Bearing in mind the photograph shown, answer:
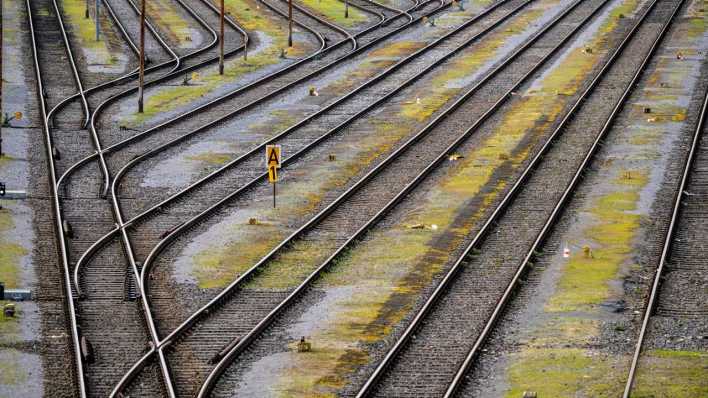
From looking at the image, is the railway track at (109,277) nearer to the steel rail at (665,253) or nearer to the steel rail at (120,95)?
the steel rail at (120,95)

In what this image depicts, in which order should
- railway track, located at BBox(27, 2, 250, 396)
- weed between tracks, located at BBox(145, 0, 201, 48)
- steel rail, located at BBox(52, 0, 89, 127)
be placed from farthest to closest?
weed between tracks, located at BBox(145, 0, 201, 48) < steel rail, located at BBox(52, 0, 89, 127) < railway track, located at BBox(27, 2, 250, 396)

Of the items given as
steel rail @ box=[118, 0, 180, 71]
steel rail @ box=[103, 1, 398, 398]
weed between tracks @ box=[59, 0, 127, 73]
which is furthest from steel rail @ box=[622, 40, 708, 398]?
weed between tracks @ box=[59, 0, 127, 73]

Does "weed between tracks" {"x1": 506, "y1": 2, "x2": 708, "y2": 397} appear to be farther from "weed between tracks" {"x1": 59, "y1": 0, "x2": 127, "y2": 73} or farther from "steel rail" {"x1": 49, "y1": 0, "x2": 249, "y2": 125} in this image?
"weed between tracks" {"x1": 59, "y1": 0, "x2": 127, "y2": 73}

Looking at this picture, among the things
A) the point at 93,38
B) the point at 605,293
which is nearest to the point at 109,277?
the point at 605,293

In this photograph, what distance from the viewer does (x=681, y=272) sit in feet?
90.8

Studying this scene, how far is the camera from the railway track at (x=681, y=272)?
23891 millimetres

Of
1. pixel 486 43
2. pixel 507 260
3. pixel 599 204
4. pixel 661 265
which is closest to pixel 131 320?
pixel 507 260

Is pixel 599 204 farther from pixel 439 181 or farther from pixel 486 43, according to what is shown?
pixel 486 43

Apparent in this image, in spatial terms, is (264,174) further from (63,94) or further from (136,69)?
(136,69)

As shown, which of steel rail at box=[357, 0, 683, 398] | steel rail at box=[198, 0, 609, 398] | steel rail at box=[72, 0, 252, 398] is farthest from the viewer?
steel rail at box=[198, 0, 609, 398]

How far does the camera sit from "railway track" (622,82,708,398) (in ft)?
78.4

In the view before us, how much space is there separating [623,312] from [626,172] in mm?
12897

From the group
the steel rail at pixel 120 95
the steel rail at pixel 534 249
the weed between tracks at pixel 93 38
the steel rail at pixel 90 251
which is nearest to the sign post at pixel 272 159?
the steel rail at pixel 90 251

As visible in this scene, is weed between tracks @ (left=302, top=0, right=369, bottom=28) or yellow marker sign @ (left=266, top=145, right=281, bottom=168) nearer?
yellow marker sign @ (left=266, top=145, right=281, bottom=168)
